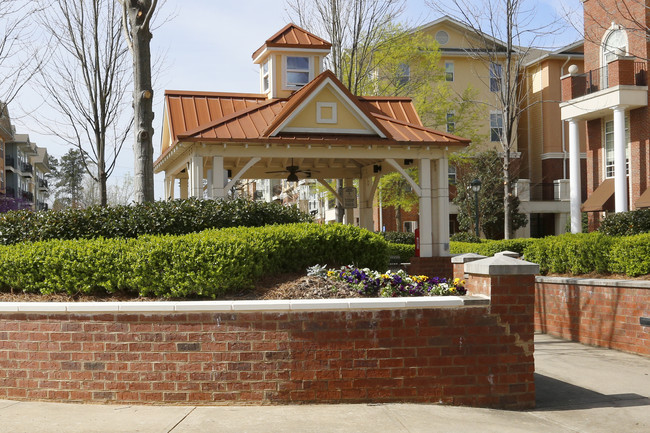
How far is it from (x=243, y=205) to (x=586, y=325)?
21.2 ft

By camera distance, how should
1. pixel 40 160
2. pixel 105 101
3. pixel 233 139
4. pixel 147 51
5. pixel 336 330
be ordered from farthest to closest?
1. pixel 40 160
2. pixel 105 101
3. pixel 233 139
4. pixel 147 51
5. pixel 336 330

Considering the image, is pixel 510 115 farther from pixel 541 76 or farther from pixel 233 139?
pixel 541 76

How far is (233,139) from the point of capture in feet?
52.4

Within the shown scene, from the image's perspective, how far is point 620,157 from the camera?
78.5ft

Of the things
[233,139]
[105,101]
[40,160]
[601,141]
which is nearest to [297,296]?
[233,139]

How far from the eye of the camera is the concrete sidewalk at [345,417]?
6.39m

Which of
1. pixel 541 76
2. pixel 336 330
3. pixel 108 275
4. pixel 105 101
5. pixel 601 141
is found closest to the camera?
pixel 336 330

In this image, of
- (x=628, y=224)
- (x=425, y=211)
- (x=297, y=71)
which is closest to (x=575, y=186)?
(x=628, y=224)

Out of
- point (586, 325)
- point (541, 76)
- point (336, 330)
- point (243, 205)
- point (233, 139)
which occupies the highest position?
point (541, 76)

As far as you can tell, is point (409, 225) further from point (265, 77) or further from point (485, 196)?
point (265, 77)

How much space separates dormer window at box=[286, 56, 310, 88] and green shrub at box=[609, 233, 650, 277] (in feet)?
34.8

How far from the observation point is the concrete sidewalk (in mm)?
6391

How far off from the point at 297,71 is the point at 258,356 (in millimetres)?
14069

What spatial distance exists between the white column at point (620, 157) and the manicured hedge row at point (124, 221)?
1715 centimetres
